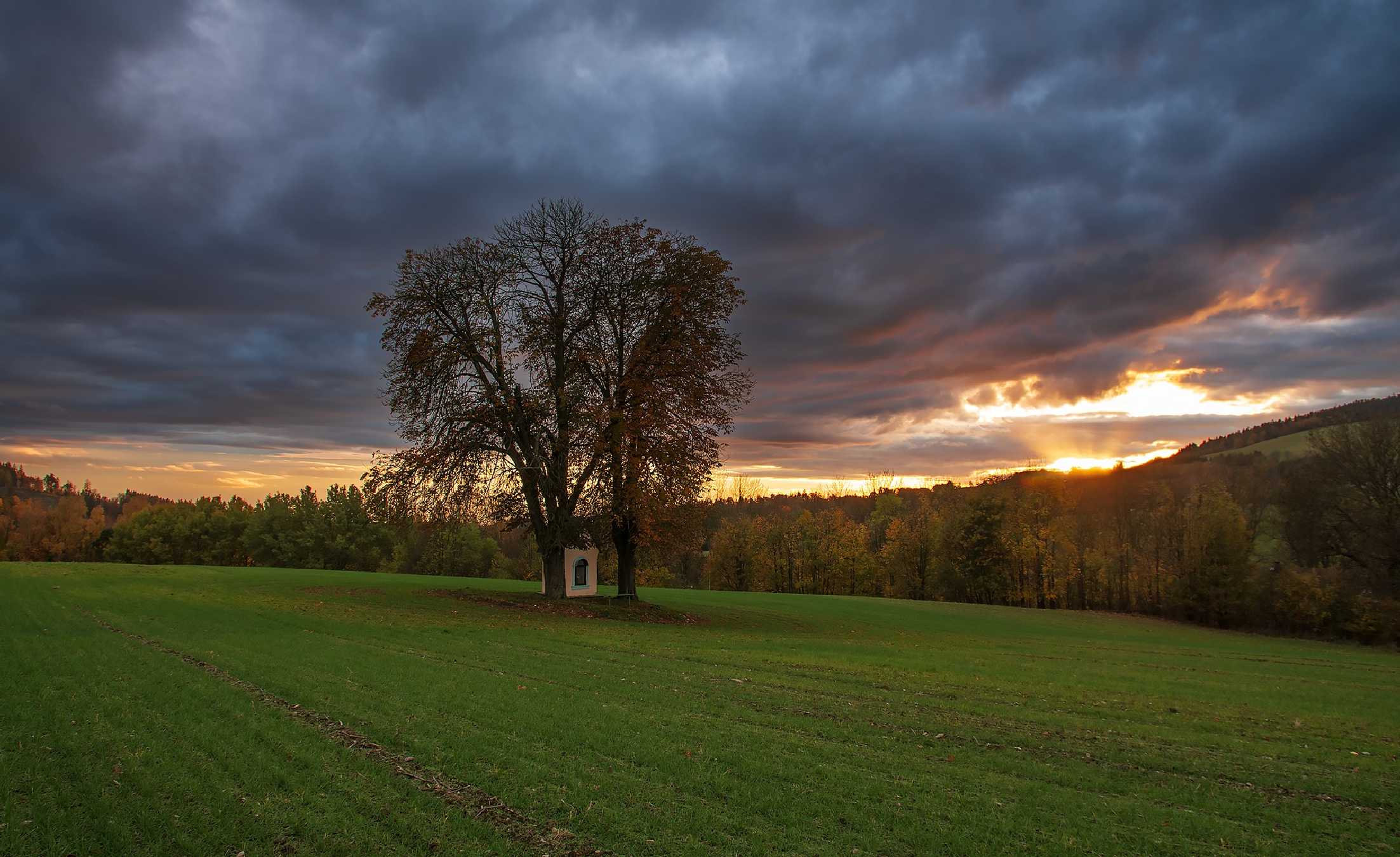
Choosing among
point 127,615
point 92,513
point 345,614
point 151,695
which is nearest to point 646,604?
point 345,614

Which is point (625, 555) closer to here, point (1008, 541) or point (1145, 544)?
point (1008, 541)

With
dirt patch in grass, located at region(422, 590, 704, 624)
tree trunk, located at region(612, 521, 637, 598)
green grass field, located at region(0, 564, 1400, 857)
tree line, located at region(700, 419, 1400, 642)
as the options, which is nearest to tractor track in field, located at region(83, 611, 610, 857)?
green grass field, located at region(0, 564, 1400, 857)

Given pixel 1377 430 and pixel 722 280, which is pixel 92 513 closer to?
pixel 722 280

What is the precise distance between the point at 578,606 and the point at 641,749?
21.3 meters

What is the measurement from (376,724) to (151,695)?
415 centimetres

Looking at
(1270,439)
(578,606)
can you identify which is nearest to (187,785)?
(578,606)

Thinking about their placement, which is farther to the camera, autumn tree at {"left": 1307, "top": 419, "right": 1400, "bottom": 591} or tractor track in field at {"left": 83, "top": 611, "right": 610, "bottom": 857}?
autumn tree at {"left": 1307, "top": 419, "right": 1400, "bottom": 591}

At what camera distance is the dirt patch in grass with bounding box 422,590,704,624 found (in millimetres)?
28297

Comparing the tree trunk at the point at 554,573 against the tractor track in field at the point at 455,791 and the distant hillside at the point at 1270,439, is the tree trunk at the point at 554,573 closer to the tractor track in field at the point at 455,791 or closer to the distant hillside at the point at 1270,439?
the tractor track in field at the point at 455,791

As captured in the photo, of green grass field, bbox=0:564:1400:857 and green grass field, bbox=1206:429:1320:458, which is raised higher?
green grass field, bbox=1206:429:1320:458

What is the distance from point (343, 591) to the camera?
3116 cm

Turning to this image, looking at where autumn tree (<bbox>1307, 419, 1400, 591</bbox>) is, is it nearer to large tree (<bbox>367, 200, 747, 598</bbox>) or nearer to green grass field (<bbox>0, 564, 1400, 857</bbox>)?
green grass field (<bbox>0, 564, 1400, 857</bbox>)

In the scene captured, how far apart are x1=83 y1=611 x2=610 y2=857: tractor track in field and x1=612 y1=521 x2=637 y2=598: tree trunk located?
19.5 metres

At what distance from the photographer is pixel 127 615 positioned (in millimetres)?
20062
